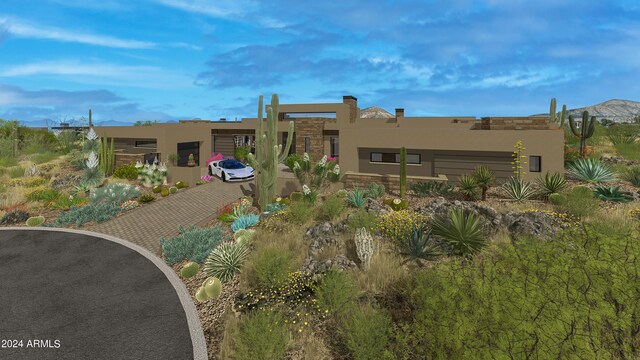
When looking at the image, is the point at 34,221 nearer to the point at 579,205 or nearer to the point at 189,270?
the point at 189,270

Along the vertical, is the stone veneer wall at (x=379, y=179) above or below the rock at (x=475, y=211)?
above

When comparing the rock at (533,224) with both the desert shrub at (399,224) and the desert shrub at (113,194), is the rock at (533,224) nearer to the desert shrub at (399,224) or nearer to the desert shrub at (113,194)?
the desert shrub at (399,224)

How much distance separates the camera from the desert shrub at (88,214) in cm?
1527

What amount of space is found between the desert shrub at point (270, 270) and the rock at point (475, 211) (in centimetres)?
525

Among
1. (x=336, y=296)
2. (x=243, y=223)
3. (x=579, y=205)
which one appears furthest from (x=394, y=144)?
(x=336, y=296)

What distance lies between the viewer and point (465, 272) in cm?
619

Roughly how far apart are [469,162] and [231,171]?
15.1 meters

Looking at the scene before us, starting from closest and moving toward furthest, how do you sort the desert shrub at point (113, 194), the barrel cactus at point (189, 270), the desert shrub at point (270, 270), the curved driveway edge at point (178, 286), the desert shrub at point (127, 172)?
the curved driveway edge at point (178, 286)
the desert shrub at point (270, 270)
the barrel cactus at point (189, 270)
the desert shrub at point (113, 194)
the desert shrub at point (127, 172)

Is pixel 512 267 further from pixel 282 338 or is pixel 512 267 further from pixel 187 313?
pixel 187 313

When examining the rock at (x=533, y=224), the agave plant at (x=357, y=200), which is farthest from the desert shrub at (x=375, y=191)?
the rock at (x=533, y=224)

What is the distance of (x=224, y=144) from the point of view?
36.5 metres

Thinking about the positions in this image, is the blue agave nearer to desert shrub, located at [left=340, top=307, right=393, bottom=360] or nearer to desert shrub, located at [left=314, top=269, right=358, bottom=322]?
desert shrub, located at [left=314, top=269, right=358, bottom=322]

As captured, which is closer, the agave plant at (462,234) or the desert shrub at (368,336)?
the desert shrub at (368,336)

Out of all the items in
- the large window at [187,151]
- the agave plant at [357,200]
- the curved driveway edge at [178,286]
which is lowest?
the curved driveway edge at [178,286]
